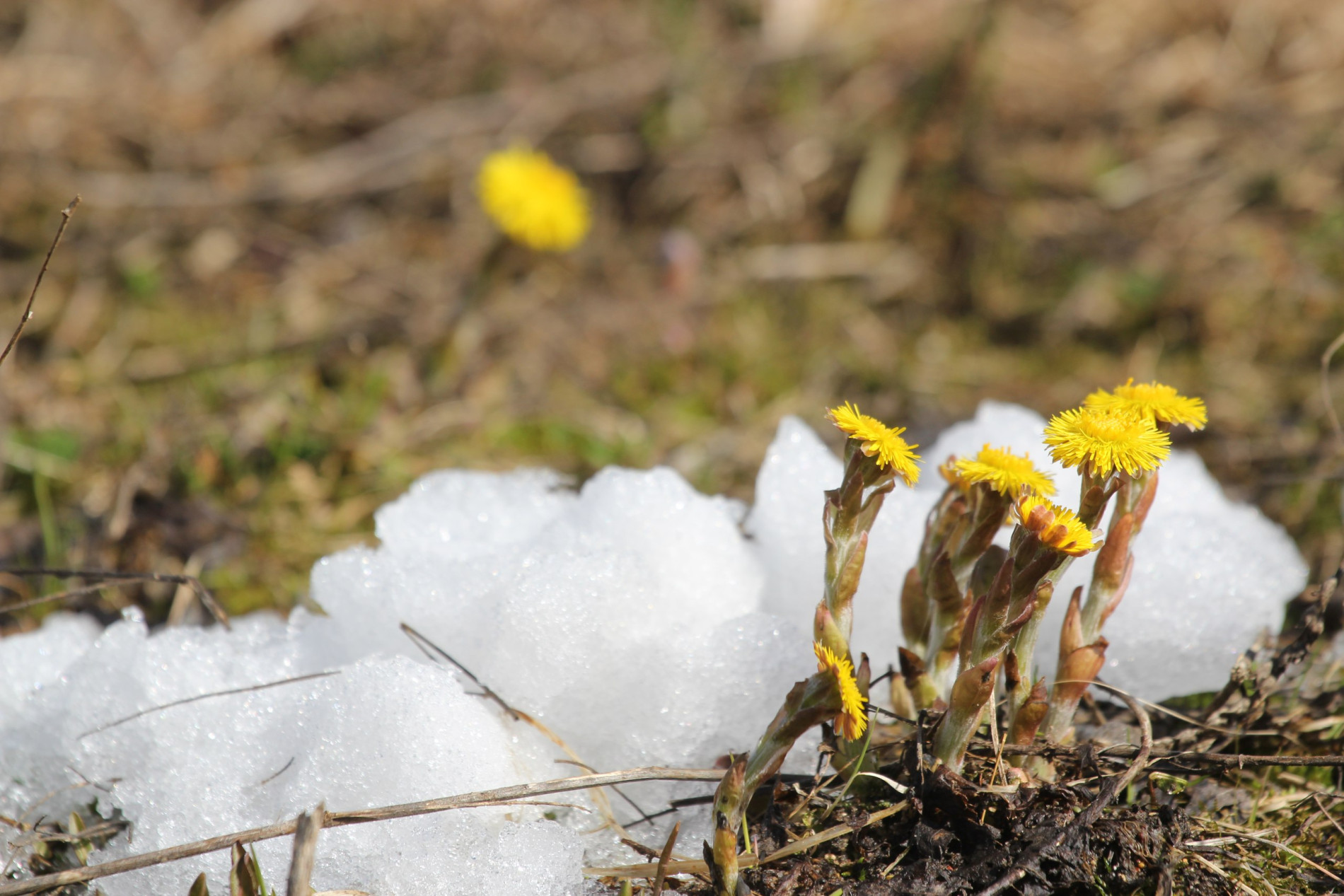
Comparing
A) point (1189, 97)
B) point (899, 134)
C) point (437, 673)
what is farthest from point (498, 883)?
point (1189, 97)

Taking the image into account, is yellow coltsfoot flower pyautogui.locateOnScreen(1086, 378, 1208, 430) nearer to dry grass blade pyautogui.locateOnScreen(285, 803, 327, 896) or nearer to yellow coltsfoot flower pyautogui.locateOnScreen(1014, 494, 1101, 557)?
yellow coltsfoot flower pyautogui.locateOnScreen(1014, 494, 1101, 557)

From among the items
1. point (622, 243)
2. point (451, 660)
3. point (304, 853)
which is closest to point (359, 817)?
point (304, 853)

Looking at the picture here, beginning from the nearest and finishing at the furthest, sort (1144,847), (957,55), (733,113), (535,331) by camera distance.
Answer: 1. (1144,847)
2. (535,331)
3. (957,55)
4. (733,113)

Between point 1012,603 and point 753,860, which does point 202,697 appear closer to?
point 753,860

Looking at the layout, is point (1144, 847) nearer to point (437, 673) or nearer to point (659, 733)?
point (659, 733)

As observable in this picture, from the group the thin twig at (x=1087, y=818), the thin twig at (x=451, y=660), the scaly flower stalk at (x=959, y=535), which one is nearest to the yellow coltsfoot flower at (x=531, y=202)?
the thin twig at (x=451, y=660)

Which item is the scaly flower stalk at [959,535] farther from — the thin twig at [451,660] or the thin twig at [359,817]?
the thin twig at [451,660]
